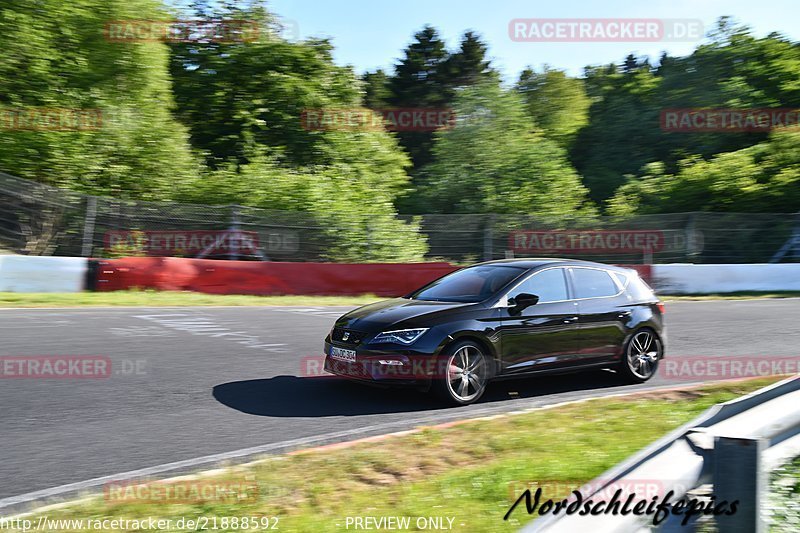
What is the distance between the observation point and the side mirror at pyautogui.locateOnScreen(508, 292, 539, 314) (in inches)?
320

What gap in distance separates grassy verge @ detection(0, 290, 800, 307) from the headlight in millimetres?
9992

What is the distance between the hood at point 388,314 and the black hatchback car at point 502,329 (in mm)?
11

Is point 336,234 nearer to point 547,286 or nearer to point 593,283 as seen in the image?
point 593,283

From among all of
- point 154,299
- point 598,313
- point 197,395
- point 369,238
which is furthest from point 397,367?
point 369,238

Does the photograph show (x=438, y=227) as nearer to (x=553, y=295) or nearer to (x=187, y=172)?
(x=187, y=172)

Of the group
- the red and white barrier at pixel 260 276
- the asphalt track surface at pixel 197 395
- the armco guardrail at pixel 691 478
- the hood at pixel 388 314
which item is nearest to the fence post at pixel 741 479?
the armco guardrail at pixel 691 478

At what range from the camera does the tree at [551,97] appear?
69.2 m

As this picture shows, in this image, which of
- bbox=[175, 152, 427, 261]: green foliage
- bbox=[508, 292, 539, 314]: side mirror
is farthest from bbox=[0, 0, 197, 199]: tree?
bbox=[508, 292, 539, 314]: side mirror

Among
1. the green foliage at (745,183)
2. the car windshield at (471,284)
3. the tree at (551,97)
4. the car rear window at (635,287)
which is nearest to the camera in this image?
the car windshield at (471,284)

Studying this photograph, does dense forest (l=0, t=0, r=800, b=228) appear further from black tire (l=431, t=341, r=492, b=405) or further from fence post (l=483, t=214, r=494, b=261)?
black tire (l=431, t=341, r=492, b=405)

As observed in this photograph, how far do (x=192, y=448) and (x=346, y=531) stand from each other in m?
2.13

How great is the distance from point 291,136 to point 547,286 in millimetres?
22672

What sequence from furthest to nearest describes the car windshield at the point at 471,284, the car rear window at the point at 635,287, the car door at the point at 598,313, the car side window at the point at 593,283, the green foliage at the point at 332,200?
the green foliage at the point at 332,200, the car rear window at the point at 635,287, the car side window at the point at 593,283, the car door at the point at 598,313, the car windshield at the point at 471,284

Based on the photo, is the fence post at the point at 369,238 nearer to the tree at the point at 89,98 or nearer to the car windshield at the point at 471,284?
the tree at the point at 89,98
